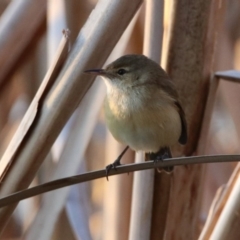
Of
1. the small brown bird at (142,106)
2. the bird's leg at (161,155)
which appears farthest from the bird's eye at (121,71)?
the bird's leg at (161,155)

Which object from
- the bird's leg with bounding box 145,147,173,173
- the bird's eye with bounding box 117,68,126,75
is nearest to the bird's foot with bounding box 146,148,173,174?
the bird's leg with bounding box 145,147,173,173

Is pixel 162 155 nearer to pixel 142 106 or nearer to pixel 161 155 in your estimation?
pixel 161 155

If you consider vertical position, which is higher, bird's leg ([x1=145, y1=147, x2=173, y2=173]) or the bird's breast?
the bird's breast

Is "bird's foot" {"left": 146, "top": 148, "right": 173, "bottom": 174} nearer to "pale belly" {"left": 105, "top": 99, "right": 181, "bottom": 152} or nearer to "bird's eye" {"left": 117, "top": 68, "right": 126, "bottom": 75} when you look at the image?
"pale belly" {"left": 105, "top": 99, "right": 181, "bottom": 152}

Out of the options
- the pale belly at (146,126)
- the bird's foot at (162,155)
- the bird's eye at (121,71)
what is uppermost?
the bird's eye at (121,71)

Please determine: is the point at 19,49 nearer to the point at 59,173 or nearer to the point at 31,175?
the point at 59,173

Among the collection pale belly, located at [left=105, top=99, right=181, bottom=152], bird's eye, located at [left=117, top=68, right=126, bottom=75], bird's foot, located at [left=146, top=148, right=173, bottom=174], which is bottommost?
bird's foot, located at [left=146, top=148, right=173, bottom=174]

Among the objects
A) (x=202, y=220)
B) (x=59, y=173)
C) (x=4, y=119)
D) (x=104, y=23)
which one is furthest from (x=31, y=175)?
(x=202, y=220)

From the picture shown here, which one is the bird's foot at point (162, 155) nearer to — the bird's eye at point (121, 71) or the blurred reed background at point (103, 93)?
the blurred reed background at point (103, 93)

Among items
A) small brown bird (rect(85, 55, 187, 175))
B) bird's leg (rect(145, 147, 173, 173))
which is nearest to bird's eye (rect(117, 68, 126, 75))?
small brown bird (rect(85, 55, 187, 175))
